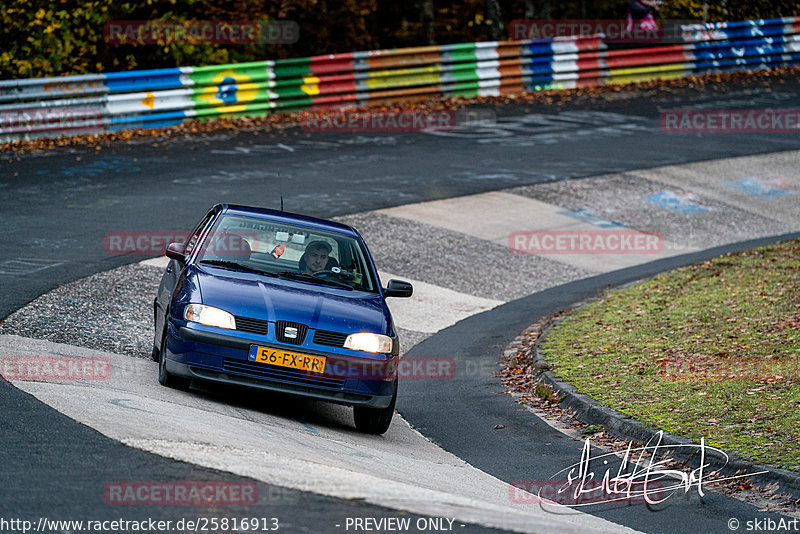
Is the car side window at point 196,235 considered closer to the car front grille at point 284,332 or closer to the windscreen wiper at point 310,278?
the windscreen wiper at point 310,278

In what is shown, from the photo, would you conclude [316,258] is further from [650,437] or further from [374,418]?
[650,437]

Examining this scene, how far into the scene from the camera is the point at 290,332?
27.5 feet

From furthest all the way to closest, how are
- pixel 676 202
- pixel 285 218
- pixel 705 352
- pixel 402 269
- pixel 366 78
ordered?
pixel 366 78
pixel 676 202
pixel 402 269
pixel 705 352
pixel 285 218

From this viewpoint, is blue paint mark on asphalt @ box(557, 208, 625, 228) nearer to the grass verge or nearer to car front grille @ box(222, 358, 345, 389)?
the grass verge

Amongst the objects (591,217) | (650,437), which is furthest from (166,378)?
(591,217)

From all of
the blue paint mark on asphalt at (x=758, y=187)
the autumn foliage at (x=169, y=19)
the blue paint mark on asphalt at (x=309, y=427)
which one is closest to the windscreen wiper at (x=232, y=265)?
the blue paint mark on asphalt at (x=309, y=427)

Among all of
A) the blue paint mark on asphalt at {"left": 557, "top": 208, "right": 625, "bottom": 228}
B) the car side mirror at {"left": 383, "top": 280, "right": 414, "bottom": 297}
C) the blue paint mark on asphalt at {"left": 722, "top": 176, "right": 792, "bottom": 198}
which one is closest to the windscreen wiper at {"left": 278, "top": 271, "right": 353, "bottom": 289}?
the car side mirror at {"left": 383, "top": 280, "right": 414, "bottom": 297}

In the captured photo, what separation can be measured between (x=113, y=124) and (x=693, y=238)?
39.2 feet

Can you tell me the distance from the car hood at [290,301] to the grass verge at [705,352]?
2548 millimetres

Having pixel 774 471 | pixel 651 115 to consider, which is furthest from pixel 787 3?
pixel 774 471

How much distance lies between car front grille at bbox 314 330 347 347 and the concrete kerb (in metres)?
2.55

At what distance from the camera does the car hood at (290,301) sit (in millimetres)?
8461

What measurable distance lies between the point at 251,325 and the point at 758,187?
16336 millimetres

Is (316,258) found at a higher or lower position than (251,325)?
higher
